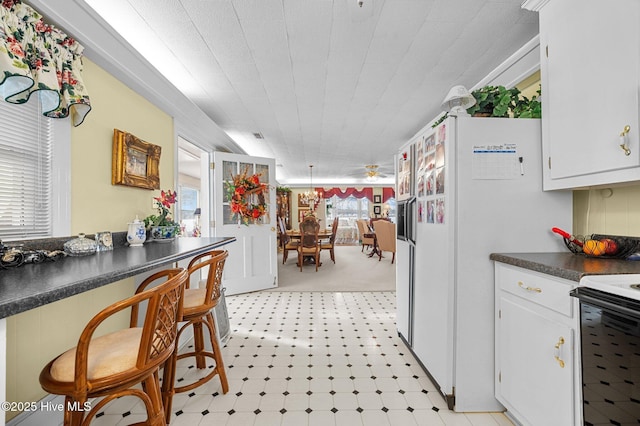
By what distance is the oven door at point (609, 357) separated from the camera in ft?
2.85

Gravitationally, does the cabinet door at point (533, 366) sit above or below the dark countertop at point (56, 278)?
below

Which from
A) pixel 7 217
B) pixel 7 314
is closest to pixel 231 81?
pixel 7 217

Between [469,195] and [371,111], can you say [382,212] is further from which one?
[469,195]

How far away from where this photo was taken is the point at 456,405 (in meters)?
1.60

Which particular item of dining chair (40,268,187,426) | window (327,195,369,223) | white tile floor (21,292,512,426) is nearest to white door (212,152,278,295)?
white tile floor (21,292,512,426)

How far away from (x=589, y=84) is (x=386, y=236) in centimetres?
526

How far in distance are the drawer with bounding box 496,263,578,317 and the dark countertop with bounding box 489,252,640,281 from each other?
3 cm

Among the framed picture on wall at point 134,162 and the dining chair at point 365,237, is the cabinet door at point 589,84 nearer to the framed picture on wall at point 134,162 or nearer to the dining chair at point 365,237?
the framed picture on wall at point 134,162

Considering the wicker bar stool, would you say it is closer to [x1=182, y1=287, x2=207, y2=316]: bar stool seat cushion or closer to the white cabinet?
[x1=182, y1=287, x2=207, y2=316]: bar stool seat cushion

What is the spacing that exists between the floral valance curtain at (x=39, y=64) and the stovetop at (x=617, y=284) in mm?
2368

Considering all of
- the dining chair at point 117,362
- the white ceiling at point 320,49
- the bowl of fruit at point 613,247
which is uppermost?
the white ceiling at point 320,49

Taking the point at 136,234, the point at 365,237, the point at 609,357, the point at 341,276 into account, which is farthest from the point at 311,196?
the point at 609,357

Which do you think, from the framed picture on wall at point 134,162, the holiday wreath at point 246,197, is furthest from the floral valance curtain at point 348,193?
the framed picture on wall at point 134,162

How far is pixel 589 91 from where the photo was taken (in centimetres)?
134
